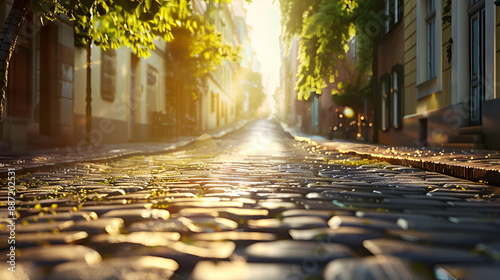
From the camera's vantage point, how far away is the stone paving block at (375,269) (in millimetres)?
1550

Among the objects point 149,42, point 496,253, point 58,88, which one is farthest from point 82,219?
point 58,88

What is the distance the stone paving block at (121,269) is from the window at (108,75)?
13.3 metres

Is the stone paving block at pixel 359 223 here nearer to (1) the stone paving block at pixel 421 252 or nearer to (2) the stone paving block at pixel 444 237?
(2) the stone paving block at pixel 444 237

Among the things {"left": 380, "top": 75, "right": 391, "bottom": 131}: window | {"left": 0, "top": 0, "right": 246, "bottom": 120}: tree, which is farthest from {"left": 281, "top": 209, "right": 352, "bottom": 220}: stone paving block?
{"left": 380, "top": 75, "right": 391, "bottom": 131}: window

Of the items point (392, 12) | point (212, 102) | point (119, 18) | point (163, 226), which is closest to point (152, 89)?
point (392, 12)

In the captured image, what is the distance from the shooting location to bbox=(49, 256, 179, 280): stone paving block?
1.56 metres

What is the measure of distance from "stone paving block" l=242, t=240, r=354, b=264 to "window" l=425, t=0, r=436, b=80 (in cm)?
1021

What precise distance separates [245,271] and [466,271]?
0.83m

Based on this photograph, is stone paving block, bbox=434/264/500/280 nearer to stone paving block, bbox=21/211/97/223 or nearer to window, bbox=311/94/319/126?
stone paving block, bbox=21/211/97/223

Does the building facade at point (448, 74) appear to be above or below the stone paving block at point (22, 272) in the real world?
above

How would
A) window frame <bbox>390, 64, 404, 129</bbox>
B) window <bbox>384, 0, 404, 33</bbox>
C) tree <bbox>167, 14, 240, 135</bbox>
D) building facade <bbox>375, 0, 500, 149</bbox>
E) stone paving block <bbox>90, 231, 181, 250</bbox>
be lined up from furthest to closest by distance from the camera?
tree <bbox>167, 14, 240, 135</bbox>, window <bbox>384, 0, 404, 33</bbox>, window frame <bbox>390, 64, 404, 129</bbox>, building facade <bbox>375, 0, 500, 149</bbox>, stone paving block <bbox>90, 231, 181, 250</bbox>

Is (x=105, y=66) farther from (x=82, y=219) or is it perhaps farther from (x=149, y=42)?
(x=82, y=219)

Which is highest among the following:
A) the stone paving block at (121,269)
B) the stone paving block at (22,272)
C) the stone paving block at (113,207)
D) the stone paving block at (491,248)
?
the stone paving block at (113,207)

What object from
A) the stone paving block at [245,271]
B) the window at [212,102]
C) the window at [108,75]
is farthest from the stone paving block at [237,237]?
the window at [212,102]
